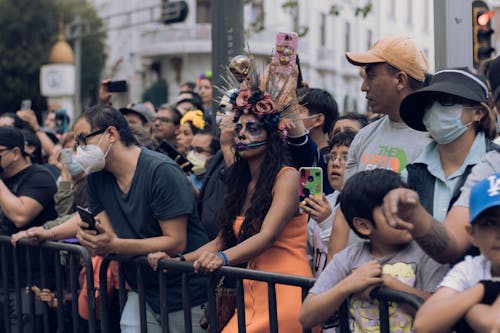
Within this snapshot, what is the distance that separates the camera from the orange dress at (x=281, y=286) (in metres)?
5.13

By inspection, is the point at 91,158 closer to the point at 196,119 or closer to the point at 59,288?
the point at 59,288

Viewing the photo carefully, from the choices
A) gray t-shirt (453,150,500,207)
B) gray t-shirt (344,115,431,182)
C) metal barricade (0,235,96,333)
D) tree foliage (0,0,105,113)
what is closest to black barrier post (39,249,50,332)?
metal barricade (0,235,96,333)

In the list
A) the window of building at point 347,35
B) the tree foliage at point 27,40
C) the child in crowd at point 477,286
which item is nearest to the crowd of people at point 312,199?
the child in crowd at point 477,286

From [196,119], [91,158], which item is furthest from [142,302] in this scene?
[196,119]

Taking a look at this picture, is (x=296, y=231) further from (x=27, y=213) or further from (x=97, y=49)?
(x=97, y=49)

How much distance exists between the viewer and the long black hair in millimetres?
5402

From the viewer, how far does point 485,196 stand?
3576mm

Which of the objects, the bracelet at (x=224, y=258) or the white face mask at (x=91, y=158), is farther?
the white face mask at (x=91, y=158)

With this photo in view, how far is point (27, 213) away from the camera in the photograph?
23.9ft

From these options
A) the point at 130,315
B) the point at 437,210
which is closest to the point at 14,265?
the point at 130,315

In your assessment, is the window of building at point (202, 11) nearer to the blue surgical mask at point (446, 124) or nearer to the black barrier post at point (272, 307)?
the black barrier post at point (272, 307)

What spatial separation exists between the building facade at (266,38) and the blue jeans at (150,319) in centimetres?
3749

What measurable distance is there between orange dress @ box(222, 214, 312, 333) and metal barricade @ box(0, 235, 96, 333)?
1199 mm

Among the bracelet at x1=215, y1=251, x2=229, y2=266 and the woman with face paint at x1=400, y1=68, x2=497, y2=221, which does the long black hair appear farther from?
the woman with face paint at x1=400, y1=68, x2=497, y2=221
